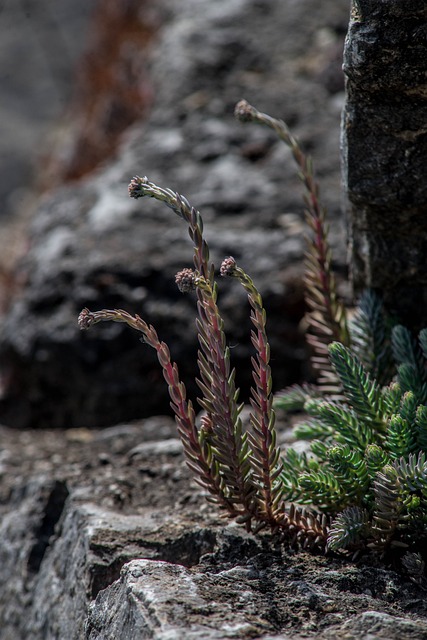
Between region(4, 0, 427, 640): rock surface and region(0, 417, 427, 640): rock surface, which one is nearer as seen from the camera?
region(0, 417, 427, 640): rock surface

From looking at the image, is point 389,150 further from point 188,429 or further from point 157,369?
point 157,369

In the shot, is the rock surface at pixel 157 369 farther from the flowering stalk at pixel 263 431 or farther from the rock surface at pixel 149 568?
the flowering stalk at pixel 263 431

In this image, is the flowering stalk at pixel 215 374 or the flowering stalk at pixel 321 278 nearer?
the flowering stalk at pixel 215 374

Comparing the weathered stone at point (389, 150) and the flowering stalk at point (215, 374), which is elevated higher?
the weathered stone at point (389, 150)

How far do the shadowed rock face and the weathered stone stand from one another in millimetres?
1211

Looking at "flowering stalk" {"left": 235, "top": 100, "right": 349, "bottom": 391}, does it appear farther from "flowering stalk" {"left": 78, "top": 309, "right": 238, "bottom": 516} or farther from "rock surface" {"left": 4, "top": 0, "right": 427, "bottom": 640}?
"flowering stalk" {"left": 78, "top": 309, "right": 238, "bottom": 516}

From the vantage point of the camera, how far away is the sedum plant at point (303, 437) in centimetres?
194

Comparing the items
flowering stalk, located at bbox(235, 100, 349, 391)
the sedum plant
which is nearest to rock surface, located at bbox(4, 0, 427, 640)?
the sedum plant

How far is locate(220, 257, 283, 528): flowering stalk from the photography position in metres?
1.95

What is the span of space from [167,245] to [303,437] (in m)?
2.00

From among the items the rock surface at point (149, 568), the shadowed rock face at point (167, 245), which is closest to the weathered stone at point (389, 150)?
the rock surface at point (149, 568)

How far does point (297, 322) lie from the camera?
3.92m

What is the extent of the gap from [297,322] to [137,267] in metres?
0.97

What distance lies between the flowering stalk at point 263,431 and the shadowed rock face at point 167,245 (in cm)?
171
